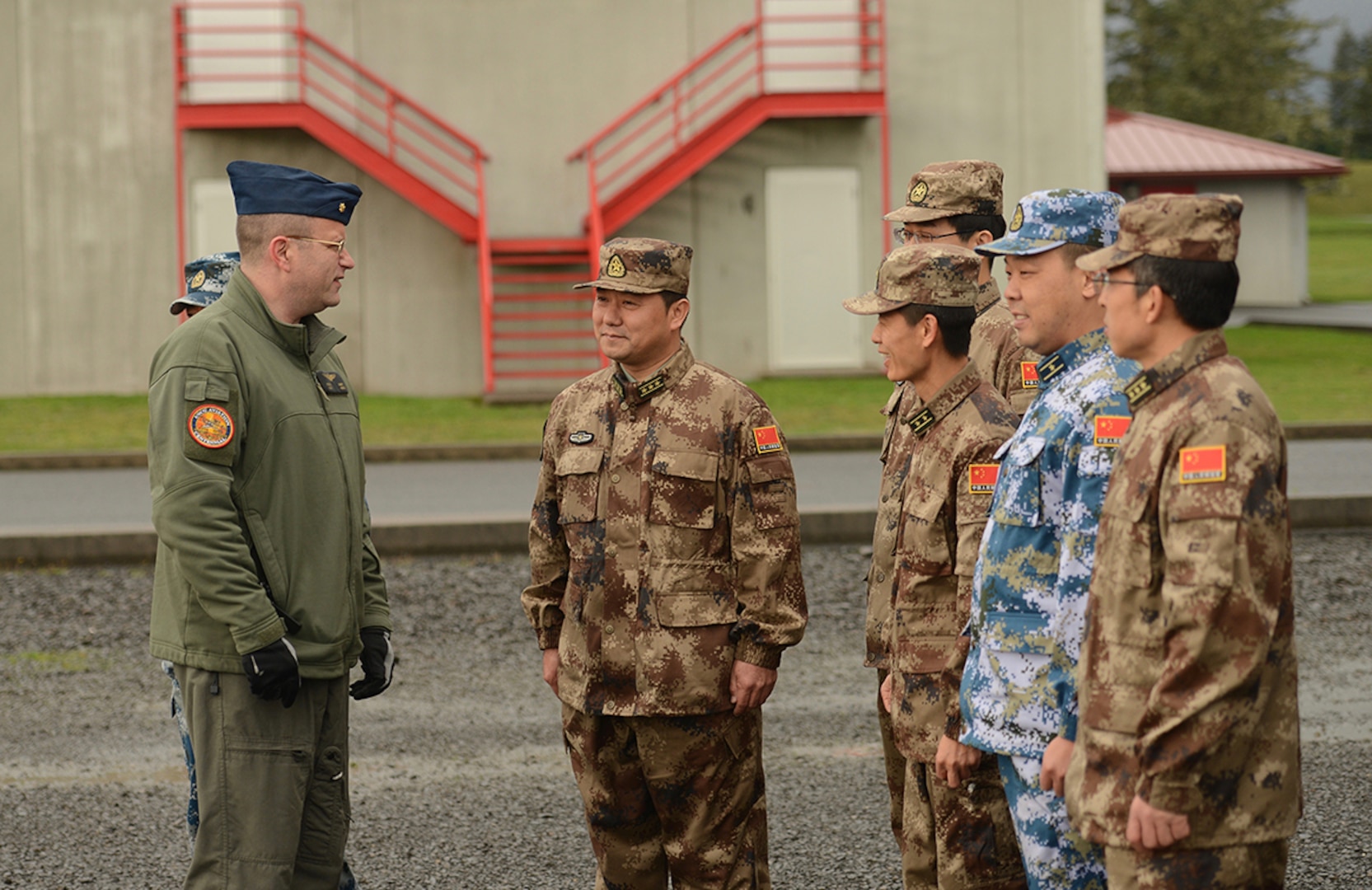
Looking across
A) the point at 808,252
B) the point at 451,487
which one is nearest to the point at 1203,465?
the point at 451,487

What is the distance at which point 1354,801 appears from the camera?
18.7ft

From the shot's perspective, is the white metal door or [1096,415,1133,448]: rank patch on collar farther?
the white metal door

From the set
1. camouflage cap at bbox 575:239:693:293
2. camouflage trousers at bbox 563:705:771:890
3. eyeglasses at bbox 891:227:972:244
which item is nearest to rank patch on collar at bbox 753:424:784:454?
camouflage cap at bbox 575:239:693:293

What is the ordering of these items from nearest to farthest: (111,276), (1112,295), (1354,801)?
(1112,295), (1354,801), (111,276)

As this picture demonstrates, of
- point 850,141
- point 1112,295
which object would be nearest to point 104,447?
point 850,141

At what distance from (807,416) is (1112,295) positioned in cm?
1404

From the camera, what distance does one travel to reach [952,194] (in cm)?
522

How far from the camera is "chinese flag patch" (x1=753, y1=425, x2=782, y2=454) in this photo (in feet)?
14.5

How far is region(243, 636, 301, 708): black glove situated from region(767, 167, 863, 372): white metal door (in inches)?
666

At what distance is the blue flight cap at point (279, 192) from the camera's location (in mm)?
4160

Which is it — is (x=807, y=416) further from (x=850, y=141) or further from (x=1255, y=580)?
(x=1255, y=580)

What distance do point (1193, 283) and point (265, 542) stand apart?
2339mm

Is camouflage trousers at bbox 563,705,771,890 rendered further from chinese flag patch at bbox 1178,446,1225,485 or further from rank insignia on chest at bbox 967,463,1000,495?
chinese flag patch at bbox 1178,446,1225,485

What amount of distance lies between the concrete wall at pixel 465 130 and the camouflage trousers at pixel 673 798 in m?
15.9
